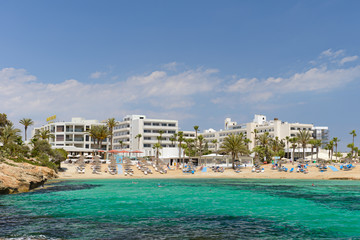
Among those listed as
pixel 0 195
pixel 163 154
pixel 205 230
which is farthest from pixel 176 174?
pixel 205 230

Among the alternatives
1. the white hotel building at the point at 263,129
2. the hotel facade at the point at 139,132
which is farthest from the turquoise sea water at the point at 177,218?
the white hotel building at the point at 263,129

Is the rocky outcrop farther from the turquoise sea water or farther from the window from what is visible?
the window

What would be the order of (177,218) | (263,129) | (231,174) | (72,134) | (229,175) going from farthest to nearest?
(263,129), (72,134), (231,174), (229,175), (177,218)

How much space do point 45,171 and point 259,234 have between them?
39884 millimetres

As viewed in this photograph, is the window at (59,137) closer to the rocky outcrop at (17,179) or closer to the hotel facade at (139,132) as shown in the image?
the hotel facade at (139,132)

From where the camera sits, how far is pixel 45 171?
158 feet

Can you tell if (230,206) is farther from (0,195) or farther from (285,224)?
(0,195)

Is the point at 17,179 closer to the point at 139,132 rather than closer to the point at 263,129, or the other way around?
the point at 139,132

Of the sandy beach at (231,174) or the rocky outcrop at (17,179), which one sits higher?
the rocky outcrop at (17,179)

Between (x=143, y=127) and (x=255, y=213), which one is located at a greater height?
(x=143, y=127)

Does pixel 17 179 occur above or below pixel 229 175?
above

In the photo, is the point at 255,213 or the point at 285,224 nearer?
the point at 285,224

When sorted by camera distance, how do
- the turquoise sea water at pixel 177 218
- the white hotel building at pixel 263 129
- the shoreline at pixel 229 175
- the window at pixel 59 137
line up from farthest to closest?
the white hotel building at pixel 263 129 < the window at pixel 59 137 < the shoreline at pixel 229 175 < the turquoise sea water at pixel 177 218

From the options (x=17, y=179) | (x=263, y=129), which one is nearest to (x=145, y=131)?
(x=263, y=129)
